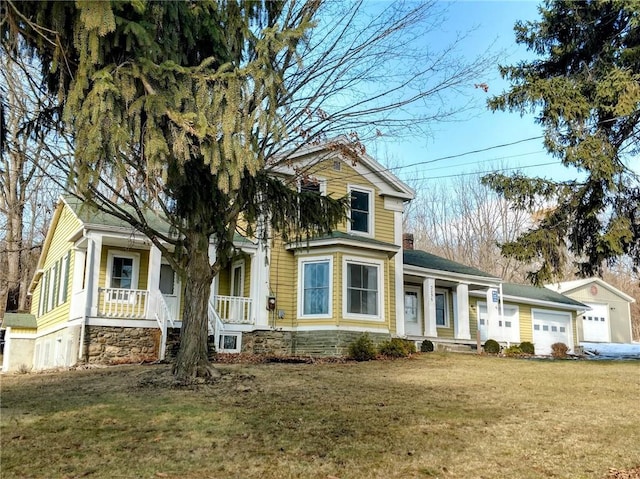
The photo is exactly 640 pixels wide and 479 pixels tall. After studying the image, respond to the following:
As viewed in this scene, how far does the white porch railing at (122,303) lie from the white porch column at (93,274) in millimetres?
197

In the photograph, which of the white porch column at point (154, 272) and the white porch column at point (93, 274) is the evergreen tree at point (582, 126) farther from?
the white porch column at point (93, 274)

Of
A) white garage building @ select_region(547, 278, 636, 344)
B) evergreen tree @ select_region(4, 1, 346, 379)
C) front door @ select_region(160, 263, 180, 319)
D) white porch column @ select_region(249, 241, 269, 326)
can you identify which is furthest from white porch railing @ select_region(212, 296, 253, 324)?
Answer: white garage building @ select_region(547, 278, 636, 344)

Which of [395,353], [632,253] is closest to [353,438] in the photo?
[395,353]

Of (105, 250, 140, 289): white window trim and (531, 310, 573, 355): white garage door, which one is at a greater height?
(105, 250, 140, 289): white window trim

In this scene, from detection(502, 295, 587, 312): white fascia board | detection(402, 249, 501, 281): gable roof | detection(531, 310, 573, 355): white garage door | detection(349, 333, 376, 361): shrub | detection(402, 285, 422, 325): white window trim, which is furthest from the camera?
detection(531, 310, 573, 355): white garage door

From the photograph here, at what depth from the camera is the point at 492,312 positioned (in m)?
20.2

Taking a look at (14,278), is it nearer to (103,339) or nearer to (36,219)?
(36,219)

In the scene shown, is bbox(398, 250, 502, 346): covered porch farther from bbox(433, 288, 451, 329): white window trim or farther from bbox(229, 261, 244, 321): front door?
bbox(229, 261, 244, 321): front door

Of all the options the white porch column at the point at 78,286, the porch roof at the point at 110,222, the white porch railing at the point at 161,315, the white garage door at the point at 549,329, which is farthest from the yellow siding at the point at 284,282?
the white garage door at the point at 549,329

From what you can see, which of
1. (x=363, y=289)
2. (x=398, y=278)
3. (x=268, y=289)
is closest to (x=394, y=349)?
(x=363, y=289)

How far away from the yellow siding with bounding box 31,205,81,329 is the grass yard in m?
6.33

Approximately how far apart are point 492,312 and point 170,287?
37.6ft

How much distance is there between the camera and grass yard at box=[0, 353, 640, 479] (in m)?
4.59

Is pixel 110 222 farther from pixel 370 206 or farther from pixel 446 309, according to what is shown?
pixel 446 309
